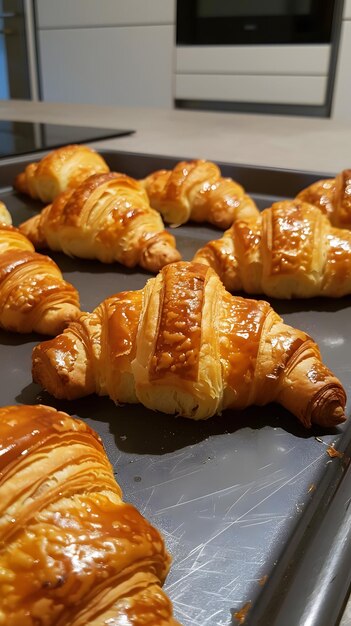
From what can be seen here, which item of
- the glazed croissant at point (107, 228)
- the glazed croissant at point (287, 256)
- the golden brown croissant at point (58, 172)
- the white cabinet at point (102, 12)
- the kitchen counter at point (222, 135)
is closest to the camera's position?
the glazed croissant at point (287, 256)

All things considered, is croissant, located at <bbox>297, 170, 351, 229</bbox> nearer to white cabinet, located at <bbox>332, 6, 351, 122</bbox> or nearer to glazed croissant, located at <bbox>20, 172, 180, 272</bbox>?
glazed croissant, located at <bbox>20, 172, 180, 272</bbox>

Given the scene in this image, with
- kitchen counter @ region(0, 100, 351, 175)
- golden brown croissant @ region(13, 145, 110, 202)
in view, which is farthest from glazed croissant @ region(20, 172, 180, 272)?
kitchen counter @ region(0, 100, 351, 175)

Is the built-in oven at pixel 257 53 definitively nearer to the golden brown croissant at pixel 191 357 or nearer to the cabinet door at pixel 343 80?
the cabinet door at pixel 343 80

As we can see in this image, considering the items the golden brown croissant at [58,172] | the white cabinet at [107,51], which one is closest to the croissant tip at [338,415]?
the golden brown croissant at [58,172]

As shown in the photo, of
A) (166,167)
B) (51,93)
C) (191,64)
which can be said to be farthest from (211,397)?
(51,93)

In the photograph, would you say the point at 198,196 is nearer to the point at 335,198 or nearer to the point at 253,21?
the point at 335,198
